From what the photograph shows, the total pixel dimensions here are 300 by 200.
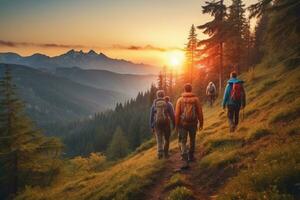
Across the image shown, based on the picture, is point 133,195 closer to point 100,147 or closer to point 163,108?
point 163,108

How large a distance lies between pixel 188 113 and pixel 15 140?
2568 centimetres

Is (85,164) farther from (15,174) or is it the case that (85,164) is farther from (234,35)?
(234,35)

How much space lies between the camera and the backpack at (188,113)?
1457 cm

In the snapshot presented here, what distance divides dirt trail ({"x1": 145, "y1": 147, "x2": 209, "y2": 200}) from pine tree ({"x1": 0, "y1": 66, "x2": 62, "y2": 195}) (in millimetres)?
22949

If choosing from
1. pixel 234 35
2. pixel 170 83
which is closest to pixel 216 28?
pixel 234 35

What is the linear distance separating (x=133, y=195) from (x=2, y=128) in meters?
26.6

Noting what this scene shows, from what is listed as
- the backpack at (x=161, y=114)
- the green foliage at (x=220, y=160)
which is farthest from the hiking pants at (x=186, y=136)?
the backpack at (x=161, y=114)

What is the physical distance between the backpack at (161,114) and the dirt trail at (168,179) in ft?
6.58

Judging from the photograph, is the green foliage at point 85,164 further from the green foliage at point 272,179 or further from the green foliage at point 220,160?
the green foliage at point 272,179

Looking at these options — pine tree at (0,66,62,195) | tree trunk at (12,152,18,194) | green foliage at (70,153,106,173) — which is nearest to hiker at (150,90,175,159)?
pine tree at (0,66,62,195)

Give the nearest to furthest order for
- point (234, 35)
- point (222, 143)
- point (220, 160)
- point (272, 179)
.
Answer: point (272, 179) < point (220, 160) < point (222, 143) < point (234, 35)

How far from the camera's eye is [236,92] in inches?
709

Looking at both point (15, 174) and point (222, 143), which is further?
point (15, 174)

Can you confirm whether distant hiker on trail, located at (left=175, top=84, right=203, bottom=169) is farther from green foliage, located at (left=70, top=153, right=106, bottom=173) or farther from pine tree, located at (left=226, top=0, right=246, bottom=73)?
green foliage, located at (left=70, top=153, right=106, bottom=173)
